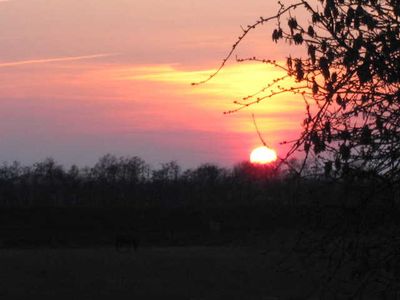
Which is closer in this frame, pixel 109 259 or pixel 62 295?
pixel 62 295

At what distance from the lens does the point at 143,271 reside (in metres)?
38.8

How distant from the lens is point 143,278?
35.2 metres

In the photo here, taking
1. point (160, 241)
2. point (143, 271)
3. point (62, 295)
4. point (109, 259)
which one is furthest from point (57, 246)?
point (62, 295)

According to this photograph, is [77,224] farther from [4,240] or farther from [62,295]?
[62,295]

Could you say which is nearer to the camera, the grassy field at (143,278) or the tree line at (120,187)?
the grassy field at (143,278)

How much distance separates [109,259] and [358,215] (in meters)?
42.5

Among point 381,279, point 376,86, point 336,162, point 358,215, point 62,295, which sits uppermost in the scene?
point 376,86

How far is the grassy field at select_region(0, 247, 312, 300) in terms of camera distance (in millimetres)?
29375

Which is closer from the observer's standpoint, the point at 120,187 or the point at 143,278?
the point at 143,278

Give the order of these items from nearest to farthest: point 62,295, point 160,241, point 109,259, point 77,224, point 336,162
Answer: point 336,162, point 62,295, point 109,259, point 160,241, point 77,224

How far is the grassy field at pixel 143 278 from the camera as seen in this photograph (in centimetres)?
2938

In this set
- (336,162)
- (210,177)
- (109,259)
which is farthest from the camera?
(210,177)

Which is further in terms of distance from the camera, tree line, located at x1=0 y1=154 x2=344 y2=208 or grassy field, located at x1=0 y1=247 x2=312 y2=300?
tree line, located at x1=0 y1=154 x2=344 y2=208

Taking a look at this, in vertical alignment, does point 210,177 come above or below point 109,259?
above
